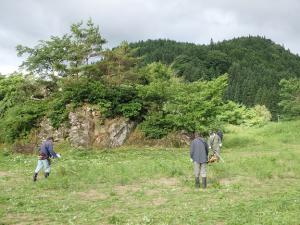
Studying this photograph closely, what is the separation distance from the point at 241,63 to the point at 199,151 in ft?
493

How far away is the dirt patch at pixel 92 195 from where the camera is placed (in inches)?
622

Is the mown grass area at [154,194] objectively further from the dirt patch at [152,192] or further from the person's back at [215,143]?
the person's back at [215,143]

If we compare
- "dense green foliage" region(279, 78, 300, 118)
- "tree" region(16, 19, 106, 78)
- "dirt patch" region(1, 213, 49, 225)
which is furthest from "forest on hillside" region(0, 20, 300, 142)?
"dense green foliage" region(279, 78, 300, 118)

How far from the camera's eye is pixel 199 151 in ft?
59.9

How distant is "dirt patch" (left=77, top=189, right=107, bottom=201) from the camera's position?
15.8 m

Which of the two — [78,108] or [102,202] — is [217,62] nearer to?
[78,108]

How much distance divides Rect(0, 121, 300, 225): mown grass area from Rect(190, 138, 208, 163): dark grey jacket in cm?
101

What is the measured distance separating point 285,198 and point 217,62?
142 meters

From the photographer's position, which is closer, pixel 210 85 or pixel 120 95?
pixel 120 95

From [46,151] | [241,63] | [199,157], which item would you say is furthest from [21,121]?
[241,63]

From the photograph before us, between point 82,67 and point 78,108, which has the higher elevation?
point 82,67

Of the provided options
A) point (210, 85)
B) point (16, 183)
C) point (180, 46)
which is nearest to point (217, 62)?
point (180, 46)

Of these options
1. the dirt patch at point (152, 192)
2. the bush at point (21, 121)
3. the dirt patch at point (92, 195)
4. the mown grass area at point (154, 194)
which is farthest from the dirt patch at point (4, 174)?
the bush at point (21, 121)

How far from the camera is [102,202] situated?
48.8 ft
